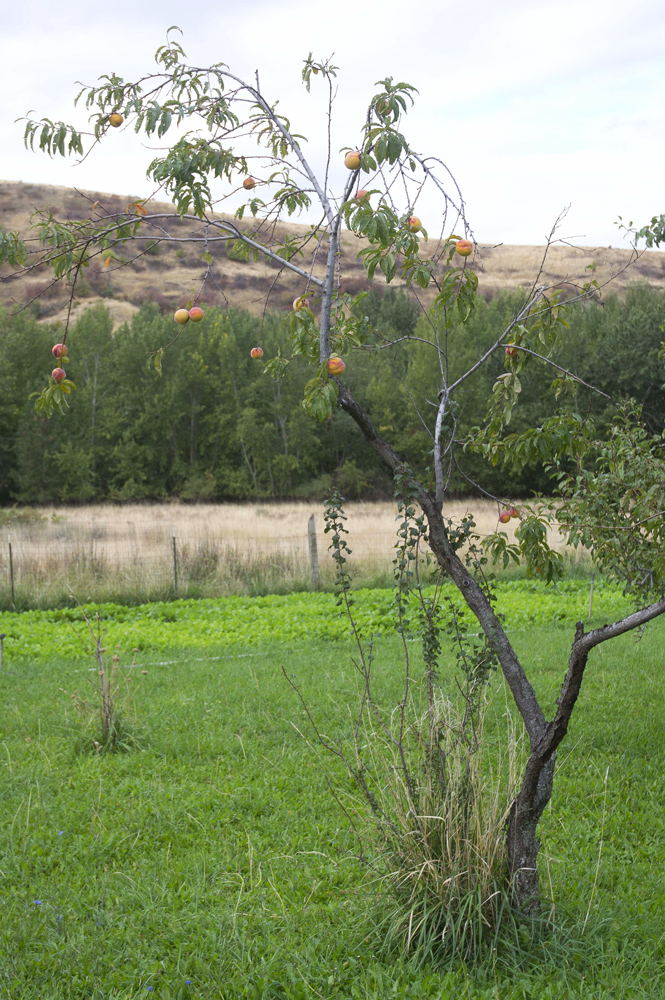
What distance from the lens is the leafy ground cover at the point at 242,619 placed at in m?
7.84

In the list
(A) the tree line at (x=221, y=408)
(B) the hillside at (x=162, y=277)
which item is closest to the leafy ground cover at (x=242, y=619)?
(A) the tree line at (x=221, y=408)

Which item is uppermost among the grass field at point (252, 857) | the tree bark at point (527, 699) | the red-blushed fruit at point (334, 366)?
the red-blushed fruit at point (334, 366)

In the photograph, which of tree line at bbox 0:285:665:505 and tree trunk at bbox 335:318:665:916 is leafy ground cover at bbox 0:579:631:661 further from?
tree line at bbox 0:285:665:505

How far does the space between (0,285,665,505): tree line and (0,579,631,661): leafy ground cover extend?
19.1m

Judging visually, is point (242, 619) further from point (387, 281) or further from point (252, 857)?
point (387, 281)

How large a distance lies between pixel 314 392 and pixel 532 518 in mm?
1114

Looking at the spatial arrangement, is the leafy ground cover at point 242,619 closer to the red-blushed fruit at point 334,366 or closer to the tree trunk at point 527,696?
the tree trunk at point 527,696

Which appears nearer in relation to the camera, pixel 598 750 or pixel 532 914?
pixel 532 914

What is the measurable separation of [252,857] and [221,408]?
30.3 meters

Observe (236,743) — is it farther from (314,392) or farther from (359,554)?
(359,554)

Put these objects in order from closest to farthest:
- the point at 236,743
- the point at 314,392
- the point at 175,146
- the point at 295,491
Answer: the point at 314,392 → the point at 175,146 → the point at 236,743 → the point at 295,491

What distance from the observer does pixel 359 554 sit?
1320cm

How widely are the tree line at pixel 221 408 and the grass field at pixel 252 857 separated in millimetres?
24050

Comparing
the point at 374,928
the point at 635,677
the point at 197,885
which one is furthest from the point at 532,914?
the point at 635,677
